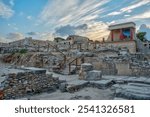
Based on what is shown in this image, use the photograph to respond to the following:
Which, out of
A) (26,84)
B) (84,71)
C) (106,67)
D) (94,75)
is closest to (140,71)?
(106,67)

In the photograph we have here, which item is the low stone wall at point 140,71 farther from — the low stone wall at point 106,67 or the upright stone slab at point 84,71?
the upright stone slab at point 84,71

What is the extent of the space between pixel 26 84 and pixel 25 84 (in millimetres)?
56

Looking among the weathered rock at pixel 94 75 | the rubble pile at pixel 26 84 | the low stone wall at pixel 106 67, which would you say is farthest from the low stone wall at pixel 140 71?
the rubble pile at pixel 26 84

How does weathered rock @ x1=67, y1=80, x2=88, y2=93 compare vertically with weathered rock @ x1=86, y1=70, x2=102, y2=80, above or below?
below

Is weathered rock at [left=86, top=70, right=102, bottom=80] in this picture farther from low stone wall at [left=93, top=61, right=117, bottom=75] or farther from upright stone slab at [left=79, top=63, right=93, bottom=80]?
low stone wall at [left=93, top=61, right=117, bottom=75]

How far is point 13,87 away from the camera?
9055 millimetres

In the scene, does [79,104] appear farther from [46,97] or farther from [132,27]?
[132,27]

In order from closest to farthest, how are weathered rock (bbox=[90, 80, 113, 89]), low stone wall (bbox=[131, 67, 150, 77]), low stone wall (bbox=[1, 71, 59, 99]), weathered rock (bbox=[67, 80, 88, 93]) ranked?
1. low stone wall (bbox=[1, 71, 59, 99])
2. weathered rock (bbox=[67, 80, 88, 93])
3. weathered rock (bbox=[90, 80, 113, 89])
4. low stone wall (bbox=[131, 67, 150, 77])

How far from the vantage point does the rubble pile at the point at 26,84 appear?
29.3 feet

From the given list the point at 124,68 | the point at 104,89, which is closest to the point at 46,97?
the point at 104,89

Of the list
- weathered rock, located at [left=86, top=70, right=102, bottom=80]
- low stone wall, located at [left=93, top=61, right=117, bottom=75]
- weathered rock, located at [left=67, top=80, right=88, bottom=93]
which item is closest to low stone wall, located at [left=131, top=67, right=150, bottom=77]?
low stone wall, located at [left=93, top=61, right=117, bottom=75]

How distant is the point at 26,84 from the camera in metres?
9.59

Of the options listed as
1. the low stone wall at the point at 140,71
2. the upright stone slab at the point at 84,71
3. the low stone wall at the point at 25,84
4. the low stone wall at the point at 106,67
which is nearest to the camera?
the low stone wall at the point at 25,84

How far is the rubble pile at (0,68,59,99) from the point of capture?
29.3 ft
